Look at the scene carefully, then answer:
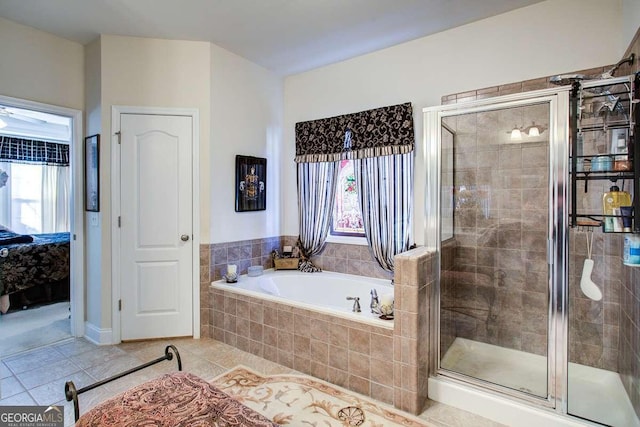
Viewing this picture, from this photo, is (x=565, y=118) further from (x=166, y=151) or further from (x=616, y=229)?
(x=166, y=151)

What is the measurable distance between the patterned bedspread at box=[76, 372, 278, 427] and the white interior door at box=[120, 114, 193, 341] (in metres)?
1.84

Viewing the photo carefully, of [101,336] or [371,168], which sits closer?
[101,336]

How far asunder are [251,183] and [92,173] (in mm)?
1494

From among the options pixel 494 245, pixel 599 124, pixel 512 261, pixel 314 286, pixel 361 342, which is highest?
pixel 599 124

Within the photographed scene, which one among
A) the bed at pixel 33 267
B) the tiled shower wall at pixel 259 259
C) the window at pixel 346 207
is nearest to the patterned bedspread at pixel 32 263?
the bed at pixel 33 267

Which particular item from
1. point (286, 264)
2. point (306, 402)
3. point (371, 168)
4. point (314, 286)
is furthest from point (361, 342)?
point (371, 168)

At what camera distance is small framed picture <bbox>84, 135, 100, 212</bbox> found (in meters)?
3.00

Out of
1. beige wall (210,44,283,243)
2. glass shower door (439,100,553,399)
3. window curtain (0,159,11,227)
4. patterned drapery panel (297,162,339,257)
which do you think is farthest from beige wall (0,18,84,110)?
window curtain (0,159,11,227)

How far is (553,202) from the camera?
193 cm

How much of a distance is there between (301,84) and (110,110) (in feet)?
6.58

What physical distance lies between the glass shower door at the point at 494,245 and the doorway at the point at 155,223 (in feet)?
7.54

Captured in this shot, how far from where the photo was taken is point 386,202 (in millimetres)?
3174

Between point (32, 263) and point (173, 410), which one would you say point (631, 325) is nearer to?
point (173, 410)

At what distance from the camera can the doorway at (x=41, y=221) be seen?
3.15 meters
